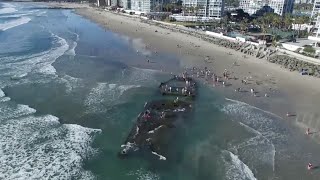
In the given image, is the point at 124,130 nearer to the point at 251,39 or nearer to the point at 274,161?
the point at 274,161

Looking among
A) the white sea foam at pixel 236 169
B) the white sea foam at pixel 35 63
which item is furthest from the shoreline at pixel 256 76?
the white sea foam at pixel 35 63

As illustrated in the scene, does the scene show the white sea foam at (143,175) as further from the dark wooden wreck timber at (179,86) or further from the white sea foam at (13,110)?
the dark wooden wreck timber at (179,86)

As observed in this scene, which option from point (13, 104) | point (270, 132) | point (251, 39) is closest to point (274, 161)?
point (270, 132)

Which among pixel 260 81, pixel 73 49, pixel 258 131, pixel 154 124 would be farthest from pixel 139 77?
pixel 73 49

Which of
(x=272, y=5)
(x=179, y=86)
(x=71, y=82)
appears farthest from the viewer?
(x=272, y=5)

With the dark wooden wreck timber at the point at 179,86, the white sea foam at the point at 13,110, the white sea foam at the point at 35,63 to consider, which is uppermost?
the white sea foam at the point at 35,63

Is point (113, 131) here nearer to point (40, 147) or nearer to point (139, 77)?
point (40, 147)

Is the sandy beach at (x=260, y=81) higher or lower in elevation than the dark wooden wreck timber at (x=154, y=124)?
higher
